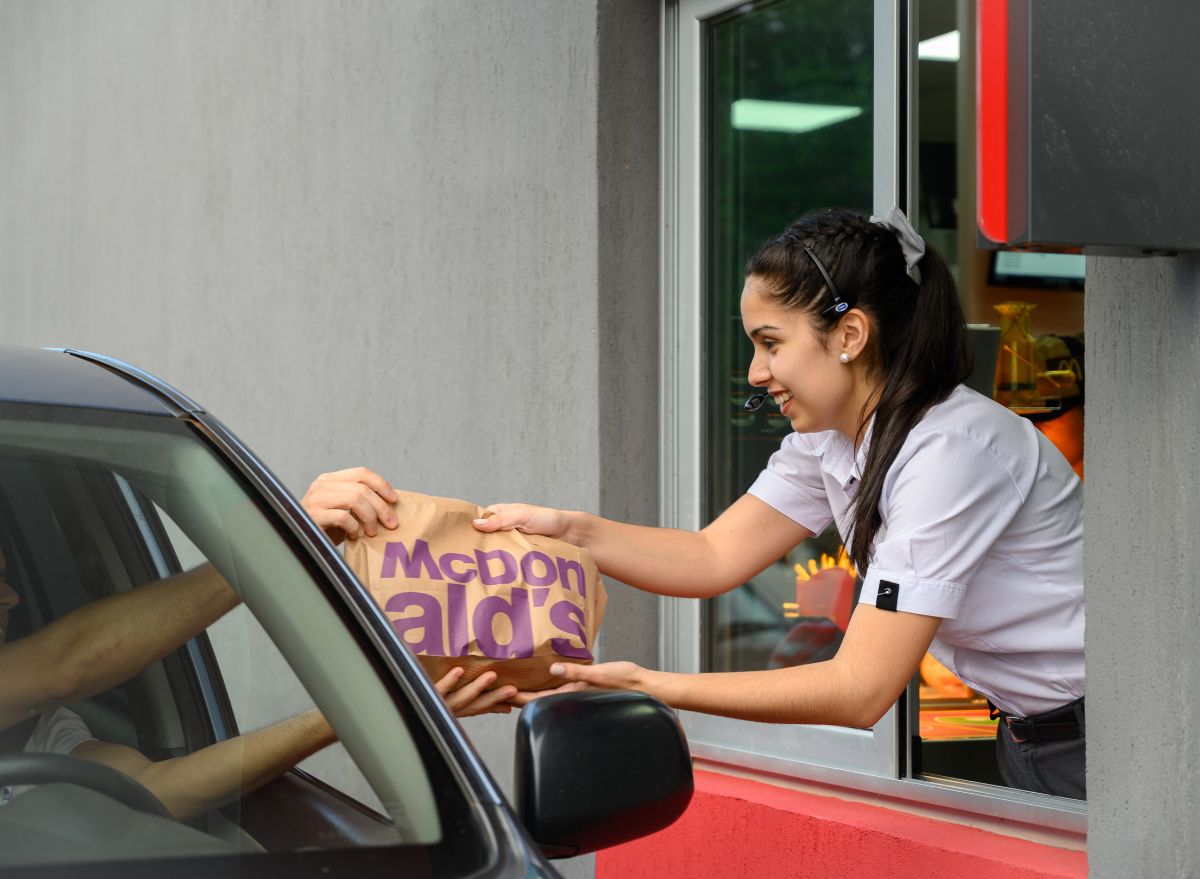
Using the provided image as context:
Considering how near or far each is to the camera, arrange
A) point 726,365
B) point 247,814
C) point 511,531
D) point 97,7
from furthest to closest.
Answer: point 97,7 < point 726,365 < point 511,531 < point 247,814

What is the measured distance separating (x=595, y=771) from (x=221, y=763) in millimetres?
418

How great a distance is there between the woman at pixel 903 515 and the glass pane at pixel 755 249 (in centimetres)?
131

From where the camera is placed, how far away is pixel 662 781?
1.69 metres

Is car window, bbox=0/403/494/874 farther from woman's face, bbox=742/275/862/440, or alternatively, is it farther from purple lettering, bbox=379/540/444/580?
woman's face, bbox=742/275/862/440

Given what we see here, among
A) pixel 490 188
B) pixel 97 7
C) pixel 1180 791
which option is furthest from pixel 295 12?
pixel 1180 791

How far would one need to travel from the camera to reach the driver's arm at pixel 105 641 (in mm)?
1646

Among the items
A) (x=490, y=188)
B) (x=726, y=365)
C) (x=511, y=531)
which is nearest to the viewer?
(x=511, y=531)

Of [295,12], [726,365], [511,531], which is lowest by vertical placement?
[511,531]

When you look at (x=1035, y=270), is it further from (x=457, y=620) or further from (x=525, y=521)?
(x=457, y=620)

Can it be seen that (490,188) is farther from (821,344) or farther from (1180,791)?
(1180,791)

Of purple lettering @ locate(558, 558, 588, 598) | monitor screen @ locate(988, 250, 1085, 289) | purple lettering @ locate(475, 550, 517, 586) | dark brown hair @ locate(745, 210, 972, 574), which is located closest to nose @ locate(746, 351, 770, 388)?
dark brown hair @ locate(745, 210, 972, 574)

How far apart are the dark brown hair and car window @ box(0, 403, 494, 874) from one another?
1.28 m

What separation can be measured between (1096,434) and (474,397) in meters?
2.54

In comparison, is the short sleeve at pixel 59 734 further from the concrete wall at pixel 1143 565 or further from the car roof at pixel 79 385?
the concrete wall at pixel 1143 565
